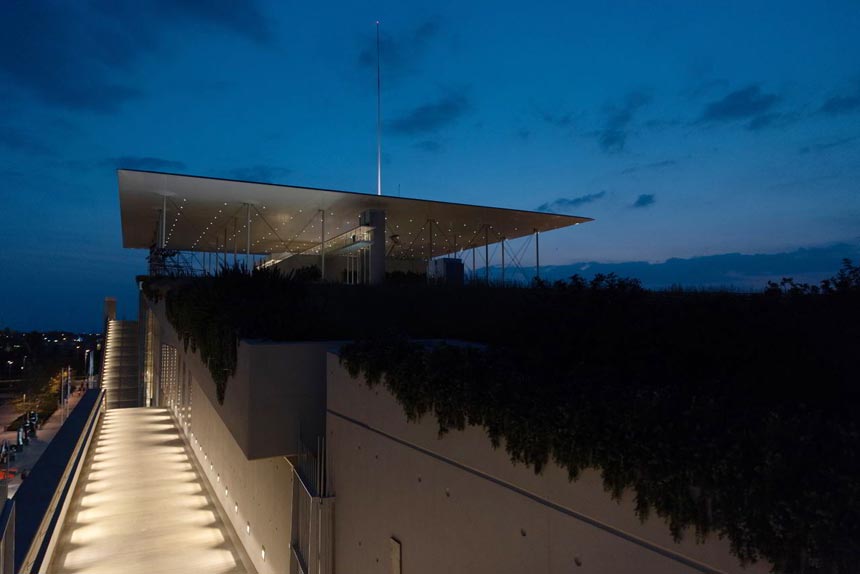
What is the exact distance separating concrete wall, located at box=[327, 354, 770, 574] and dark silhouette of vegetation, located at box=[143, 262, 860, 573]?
0.43ft

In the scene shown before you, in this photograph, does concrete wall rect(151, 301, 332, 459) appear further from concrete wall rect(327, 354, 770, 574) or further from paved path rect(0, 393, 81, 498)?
paved path rect(0, 393, 81, 498)

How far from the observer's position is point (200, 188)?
17.5 metres

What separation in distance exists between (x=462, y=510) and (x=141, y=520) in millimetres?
9112

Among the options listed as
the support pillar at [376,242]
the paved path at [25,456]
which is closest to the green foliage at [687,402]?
the paved path at [25,456]

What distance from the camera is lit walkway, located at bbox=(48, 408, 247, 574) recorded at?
8.79 m

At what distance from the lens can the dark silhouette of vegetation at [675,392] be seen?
79.8 inches

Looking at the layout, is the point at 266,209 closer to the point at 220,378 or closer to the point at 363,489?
the point at 220,378

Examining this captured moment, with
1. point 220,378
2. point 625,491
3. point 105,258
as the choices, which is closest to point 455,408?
point 625,491

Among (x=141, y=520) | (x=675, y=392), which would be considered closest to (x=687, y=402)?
(x=675, y=392)

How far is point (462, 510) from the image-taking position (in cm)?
389

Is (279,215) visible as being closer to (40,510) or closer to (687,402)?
(40,510)

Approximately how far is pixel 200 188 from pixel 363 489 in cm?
1477

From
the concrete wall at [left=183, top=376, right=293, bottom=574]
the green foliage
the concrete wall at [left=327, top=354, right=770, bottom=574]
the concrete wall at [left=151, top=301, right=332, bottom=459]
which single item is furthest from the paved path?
the green foliage

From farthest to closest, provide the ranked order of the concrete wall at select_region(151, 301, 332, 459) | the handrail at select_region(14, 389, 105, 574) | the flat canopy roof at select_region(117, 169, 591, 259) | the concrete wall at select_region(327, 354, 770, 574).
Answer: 1. the flat canopy roof at select_region(117, 169, 591, 259)
2. the concrete wall at select_region(151, 301, 332, 459)
3. the handrail at select_region(14, 389, 105, 574)
4. the concrete wall at select_region(327, 354, 770, 574)
